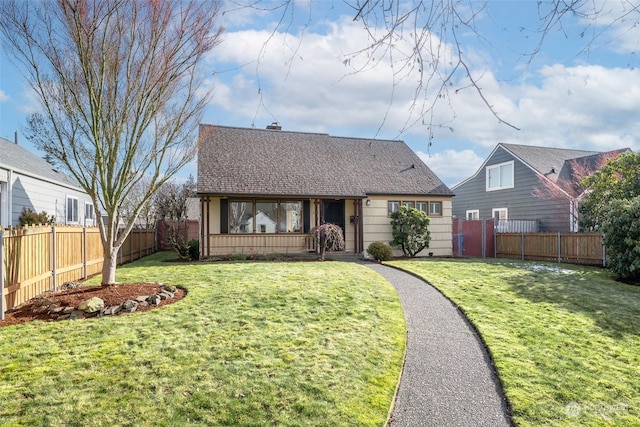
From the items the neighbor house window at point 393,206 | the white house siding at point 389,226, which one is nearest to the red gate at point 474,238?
the white house siding at point 389,226

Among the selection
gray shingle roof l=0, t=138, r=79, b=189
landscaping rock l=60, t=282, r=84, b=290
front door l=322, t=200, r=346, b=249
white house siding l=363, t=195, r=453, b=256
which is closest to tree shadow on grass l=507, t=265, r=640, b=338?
white house siding l=363, t=195, r=453, b=256

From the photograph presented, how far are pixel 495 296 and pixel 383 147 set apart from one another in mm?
12745

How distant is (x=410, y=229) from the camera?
52.9 ft

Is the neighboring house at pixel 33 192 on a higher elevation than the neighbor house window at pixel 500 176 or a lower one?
lower

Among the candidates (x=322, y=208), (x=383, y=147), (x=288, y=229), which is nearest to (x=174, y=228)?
(x=288, y=229)

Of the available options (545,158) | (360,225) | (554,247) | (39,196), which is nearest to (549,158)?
(545,158)

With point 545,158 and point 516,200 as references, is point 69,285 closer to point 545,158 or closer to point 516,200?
point 516,200

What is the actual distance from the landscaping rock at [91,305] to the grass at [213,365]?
1.61 ft

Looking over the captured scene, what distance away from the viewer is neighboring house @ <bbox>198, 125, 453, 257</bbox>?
606 inches

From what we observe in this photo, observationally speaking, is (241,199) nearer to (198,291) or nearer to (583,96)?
(198,291)

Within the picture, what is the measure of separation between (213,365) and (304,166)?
13.2m

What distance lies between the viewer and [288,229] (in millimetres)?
16250

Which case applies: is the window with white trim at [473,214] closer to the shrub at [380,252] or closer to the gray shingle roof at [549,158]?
the gray shingle roof at [549,158]

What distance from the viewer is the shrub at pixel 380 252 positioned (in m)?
15.1
